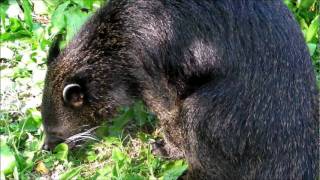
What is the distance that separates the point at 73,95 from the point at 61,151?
1.57ft

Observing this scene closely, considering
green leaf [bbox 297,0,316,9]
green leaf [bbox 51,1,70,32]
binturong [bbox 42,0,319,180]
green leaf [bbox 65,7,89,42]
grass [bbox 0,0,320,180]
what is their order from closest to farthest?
1. binturong [bbox 42,0,319,180]
2. grass [bbox 0,0,320,180]
3. green leaf [bbox 65,7,89,42]
4. green leaf [bbox 51,1,70,32]
5. green leaf [bbox 297,0,316,9]

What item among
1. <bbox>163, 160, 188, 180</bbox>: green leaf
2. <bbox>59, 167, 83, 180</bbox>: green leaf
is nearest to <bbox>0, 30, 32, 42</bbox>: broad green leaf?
<bbox>59, 167, 83, 180</bbox>: green leaf

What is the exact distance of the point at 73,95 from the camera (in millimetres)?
5191

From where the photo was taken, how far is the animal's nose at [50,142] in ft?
17.2

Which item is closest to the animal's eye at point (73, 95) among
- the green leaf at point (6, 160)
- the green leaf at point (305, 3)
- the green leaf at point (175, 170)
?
the green leaf at point (6, 160)

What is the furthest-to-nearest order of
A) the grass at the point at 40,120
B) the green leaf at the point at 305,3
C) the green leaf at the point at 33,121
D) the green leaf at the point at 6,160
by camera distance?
the green leaf at the point at 305,3, the green leaf at the point at 33,121, the grass at the point at 40,120, the green leaf at the point at 6,160

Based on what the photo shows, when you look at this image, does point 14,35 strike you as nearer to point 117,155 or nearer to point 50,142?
point 50,142

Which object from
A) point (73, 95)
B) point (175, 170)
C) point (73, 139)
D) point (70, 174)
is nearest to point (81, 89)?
point (73, 95)

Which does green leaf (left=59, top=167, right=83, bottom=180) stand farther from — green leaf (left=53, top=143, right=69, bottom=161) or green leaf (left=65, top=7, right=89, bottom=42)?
green leaf (left=65, top=7, right=89, bottom=42)

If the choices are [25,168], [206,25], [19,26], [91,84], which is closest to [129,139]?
[91,84]

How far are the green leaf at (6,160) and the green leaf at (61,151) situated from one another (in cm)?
51

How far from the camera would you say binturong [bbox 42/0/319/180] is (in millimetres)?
4309

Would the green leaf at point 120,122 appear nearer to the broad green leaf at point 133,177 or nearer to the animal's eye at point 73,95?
the animal's eye at point 73,95

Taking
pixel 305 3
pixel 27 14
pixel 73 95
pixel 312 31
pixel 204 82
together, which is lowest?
pixel 73 95
